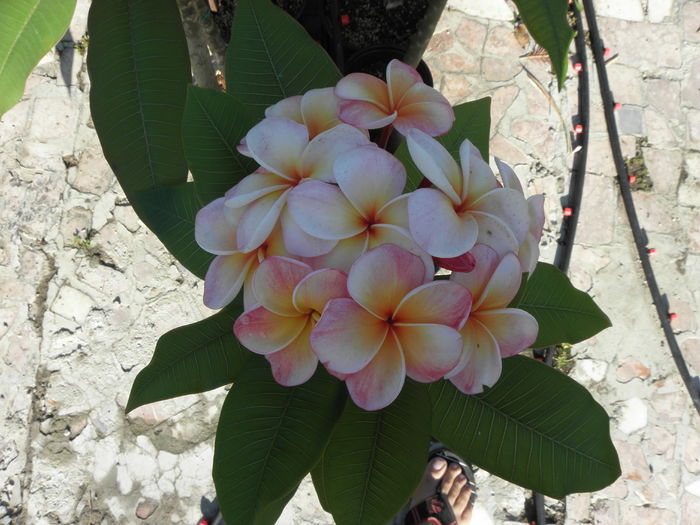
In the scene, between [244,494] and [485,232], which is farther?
[244,494]

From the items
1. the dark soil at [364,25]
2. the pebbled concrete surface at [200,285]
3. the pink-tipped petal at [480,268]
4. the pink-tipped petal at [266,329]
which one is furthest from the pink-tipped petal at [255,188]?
the pebbled concrete surface at [200,285]

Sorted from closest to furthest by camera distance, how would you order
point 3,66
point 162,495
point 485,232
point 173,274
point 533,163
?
point 485,232 → point 3,66 → point 162,495 → point 173,274 → point 533,163

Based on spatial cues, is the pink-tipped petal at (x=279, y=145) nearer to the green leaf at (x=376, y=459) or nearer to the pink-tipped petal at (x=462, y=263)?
Result: the pink-tipped petal at (x=462, y=263)

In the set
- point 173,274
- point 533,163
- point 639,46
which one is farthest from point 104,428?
point 639,46

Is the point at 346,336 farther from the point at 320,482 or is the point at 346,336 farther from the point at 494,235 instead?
the point at 320,482

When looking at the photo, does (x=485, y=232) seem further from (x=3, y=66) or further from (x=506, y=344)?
(x=3, y=66)

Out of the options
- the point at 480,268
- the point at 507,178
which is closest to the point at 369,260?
the point at 480,268
